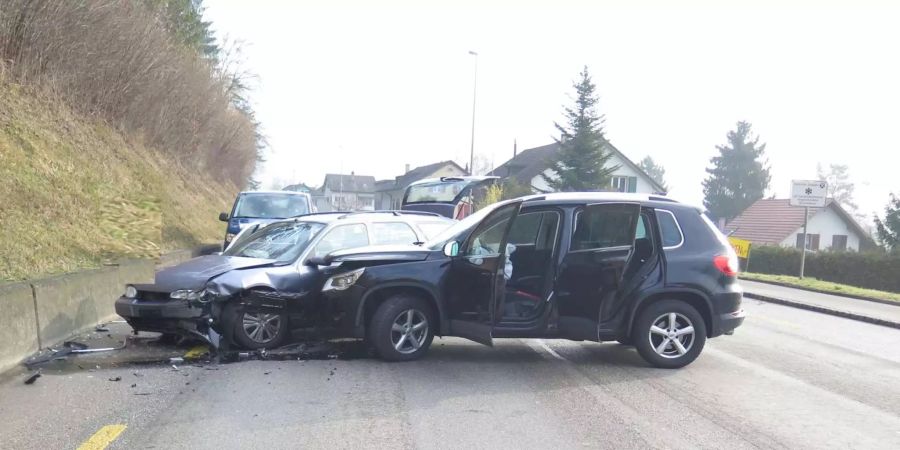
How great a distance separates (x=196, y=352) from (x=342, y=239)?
2.19m

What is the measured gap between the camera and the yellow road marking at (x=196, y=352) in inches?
288

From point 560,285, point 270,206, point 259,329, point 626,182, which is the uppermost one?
point 626,182

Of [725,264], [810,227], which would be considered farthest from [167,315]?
[810,227]

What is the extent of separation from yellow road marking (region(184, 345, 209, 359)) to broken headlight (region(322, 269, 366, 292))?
Answer: 62.4 inches

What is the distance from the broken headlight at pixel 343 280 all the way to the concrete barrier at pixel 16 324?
3108mm

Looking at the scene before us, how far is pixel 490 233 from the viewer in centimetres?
747

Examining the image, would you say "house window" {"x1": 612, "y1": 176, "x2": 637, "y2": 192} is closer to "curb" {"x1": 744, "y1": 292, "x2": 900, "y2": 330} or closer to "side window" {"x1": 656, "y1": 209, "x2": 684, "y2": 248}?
"curb" {"x1": 744, "y1": 292, "x2": 900, "y2": 330}

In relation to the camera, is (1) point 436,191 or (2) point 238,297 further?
Result: (1) point 436,191

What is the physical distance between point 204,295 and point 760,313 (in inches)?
419

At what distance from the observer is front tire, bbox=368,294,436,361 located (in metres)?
7.16

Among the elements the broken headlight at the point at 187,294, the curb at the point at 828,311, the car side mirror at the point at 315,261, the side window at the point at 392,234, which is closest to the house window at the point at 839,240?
the curb at the point at 828,311

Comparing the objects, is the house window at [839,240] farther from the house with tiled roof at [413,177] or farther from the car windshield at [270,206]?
the car windshield at [270,206]

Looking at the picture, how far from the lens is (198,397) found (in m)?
5.86

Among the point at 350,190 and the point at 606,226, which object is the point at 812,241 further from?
the point at 350,190
